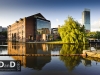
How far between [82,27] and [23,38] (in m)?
27.5

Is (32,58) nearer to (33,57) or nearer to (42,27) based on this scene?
(33,57)

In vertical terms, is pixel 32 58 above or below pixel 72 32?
below

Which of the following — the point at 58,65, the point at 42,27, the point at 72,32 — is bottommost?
the point at 58,65

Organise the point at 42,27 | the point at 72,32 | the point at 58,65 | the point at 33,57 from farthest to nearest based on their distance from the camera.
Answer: the point at 42,27
the point at 72,32
the point at 33,57
the point at 58,65

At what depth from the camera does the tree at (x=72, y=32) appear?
149 ft

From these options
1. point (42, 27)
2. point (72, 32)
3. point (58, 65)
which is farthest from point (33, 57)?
point (42, 27)

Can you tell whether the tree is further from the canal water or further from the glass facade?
the canal water

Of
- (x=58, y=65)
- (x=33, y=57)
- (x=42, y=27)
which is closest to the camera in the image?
(x=58, y=65)

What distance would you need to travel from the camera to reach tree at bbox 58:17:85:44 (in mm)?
45312

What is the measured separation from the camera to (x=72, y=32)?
45.1 m

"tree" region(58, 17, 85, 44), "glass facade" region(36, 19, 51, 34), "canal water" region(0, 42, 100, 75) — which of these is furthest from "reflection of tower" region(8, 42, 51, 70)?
"glass facade" region(36, 19, 51, 34)

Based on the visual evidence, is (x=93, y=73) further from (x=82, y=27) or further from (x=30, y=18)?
(x=30, y=18)

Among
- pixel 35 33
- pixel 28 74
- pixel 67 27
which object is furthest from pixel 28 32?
pixel 28 74

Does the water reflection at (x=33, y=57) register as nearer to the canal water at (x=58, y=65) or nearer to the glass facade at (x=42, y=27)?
the canal water at (x=58, y=65)
